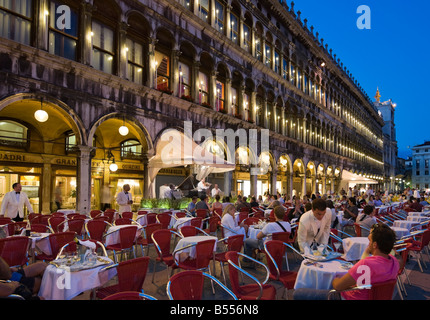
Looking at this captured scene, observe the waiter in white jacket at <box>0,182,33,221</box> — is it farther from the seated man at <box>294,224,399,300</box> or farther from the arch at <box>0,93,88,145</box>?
the seated man at <box>294,224,399,300</box>

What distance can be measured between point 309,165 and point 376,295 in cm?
3180

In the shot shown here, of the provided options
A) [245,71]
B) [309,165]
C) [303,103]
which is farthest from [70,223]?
[309,165]

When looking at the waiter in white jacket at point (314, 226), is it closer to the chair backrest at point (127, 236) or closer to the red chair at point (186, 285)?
the red chair at point (186, 285)

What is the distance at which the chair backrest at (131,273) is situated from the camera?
3.87 meters

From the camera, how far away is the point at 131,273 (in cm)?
396

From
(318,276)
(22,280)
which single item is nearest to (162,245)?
(22,280)

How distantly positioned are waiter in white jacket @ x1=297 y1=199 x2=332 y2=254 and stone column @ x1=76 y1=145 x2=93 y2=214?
Answer: 9.09 meters

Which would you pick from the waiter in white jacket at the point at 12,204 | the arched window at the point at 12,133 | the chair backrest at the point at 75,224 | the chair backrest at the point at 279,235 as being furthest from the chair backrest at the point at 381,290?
the arched window at the point at 12,133

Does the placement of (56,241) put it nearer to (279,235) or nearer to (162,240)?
(162,240)

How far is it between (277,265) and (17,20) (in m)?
11.6

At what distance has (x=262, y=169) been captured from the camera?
77.8 ft

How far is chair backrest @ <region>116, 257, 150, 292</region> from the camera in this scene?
3.87 metres

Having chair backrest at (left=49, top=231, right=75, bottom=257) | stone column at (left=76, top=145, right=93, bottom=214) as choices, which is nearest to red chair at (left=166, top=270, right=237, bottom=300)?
chair backrest at (left=49, top=231, right=75, bottom=257)
